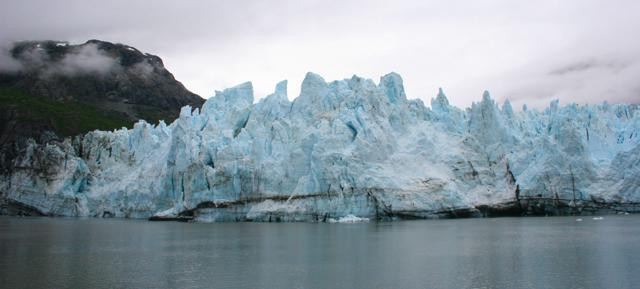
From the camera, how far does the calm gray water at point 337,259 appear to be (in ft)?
54.5

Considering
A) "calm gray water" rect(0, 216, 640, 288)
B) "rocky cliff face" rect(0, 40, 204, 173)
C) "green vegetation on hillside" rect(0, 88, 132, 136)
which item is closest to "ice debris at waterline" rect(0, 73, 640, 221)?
"calm gray water" rect(0, 216, 640, 288)

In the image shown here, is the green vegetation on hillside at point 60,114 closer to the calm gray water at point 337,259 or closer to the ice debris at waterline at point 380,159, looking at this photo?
the ice debris at waterline at point 380,159

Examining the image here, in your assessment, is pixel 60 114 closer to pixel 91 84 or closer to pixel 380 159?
pixel 91 84

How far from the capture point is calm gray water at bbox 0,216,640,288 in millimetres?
16609

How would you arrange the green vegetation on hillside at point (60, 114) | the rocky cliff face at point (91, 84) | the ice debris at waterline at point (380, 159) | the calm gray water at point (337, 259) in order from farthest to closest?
the rocky cliff face at point (91, 84) < the green vegetation on hillside at point (60, 114) < the ice debris at waterline at point (380, 159) < the calm gray water at point (337, 259)

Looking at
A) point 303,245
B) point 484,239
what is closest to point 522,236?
point 484,239

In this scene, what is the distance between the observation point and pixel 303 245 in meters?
25.2

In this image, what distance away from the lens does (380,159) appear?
4112 cm

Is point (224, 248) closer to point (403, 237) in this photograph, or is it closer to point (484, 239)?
point (403, 237)

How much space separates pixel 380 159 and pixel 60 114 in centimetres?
6384

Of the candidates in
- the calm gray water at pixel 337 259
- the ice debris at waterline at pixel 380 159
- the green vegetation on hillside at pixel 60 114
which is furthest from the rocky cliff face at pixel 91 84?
the calm gray water at pixel 337 259

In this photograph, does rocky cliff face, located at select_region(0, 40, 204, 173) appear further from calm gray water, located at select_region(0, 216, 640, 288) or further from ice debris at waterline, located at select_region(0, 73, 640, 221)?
calm gray water, located at select_region(0, 216, 640, 288)

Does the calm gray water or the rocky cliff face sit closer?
the calm gray water

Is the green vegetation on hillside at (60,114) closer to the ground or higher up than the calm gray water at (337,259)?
higher up
